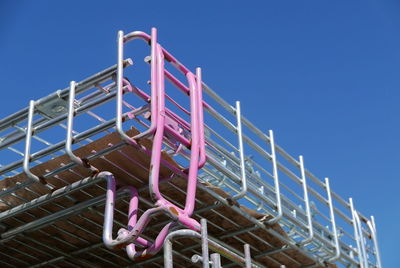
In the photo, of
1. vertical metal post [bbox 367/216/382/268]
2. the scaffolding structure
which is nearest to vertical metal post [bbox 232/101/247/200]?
the scaffolding structure

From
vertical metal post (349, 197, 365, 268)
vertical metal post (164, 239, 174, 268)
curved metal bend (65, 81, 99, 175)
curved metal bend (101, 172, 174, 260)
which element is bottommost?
vertical metal post (164, 239, 174, 268)

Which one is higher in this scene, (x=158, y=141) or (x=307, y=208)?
(x=307, y=208)

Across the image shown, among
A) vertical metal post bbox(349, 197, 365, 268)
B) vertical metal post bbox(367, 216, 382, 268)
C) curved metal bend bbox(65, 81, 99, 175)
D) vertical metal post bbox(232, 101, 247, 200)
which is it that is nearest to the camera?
curved metal bend bbox(65, 81, 99, 175)

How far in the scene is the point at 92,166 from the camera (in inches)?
435

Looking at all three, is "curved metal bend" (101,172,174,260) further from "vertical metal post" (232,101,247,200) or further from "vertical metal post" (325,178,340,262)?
"vertical metal post" (325,178,340,262)

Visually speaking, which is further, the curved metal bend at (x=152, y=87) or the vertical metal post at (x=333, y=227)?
the vertical metal post at (x=333, y=227)

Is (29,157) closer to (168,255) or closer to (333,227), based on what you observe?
(168,255)

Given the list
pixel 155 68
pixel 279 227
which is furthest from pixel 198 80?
pixel 279 227

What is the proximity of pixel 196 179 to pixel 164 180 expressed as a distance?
55 centimetres

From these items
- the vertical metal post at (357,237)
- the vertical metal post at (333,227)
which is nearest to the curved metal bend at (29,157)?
the vertical metal post at (333,227)

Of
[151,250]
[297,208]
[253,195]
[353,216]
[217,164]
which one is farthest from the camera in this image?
[353,216]

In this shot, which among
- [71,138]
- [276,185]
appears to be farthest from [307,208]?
[71,138]

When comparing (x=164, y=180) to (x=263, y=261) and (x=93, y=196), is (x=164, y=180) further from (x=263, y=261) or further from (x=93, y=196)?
(x=263, y=261)

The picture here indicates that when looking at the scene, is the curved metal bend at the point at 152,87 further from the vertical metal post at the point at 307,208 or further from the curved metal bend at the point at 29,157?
the vertical metal post at the point at 307,208
